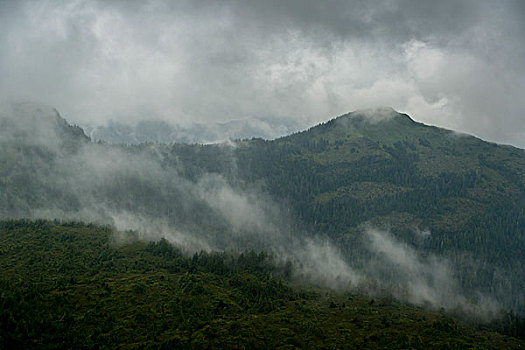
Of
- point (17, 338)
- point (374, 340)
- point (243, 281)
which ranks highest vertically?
point (243, 281)

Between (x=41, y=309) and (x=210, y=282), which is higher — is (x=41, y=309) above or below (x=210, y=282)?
below

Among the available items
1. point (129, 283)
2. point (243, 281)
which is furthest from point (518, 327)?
point (129, 283)

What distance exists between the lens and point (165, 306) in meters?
141

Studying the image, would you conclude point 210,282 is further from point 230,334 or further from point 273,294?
point 230,334

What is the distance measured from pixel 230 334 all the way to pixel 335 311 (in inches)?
2648

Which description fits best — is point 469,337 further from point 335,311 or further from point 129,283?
point 129,283

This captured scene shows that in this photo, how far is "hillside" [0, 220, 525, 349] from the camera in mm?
111938

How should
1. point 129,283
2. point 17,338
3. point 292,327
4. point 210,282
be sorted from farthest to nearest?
1. point 210,282
2. point 129,283
3. point 292,327
4. point 17,338

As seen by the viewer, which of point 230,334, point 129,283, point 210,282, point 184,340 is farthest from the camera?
point 210,282

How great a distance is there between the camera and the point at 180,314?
135m

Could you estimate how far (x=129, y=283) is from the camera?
16488cm

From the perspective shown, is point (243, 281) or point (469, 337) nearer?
point (469, 337)

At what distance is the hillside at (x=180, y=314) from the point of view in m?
112

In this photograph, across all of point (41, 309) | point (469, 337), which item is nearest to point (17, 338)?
point (41, 309)
